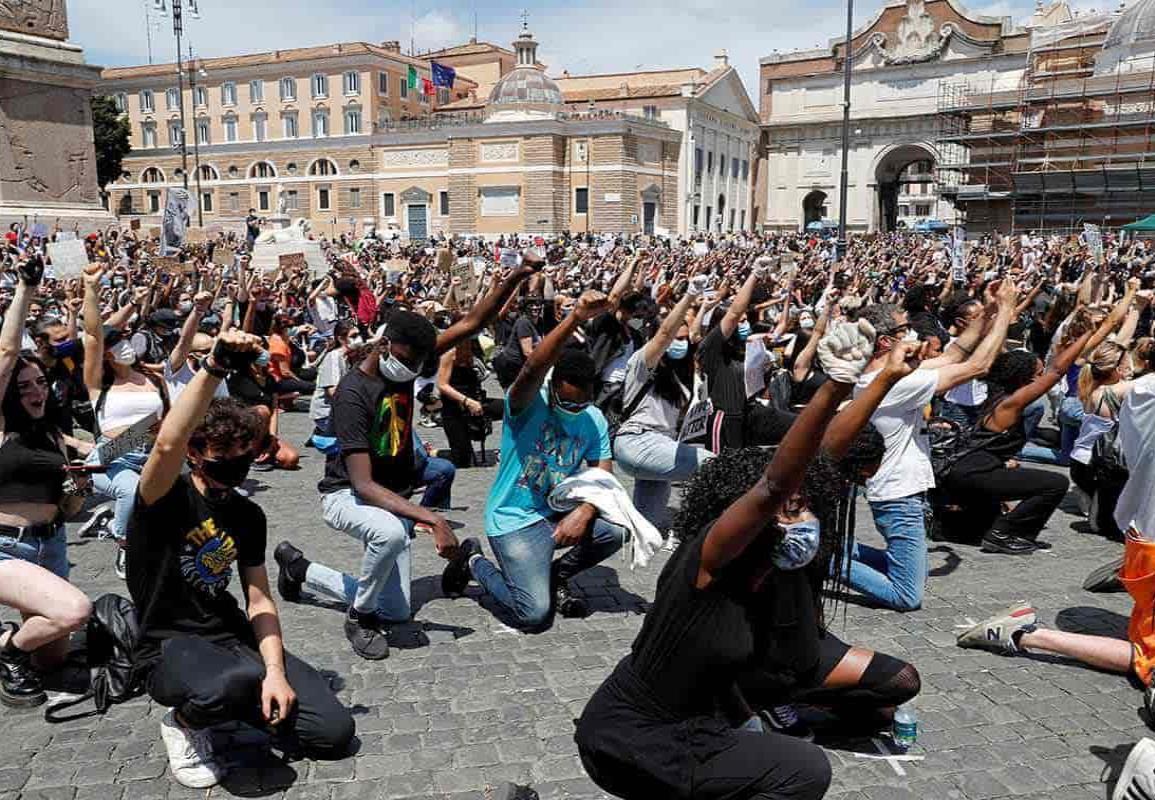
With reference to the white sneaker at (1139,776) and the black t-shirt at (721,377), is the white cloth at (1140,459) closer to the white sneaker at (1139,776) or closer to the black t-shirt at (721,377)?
the white sneaker at (1139,776)

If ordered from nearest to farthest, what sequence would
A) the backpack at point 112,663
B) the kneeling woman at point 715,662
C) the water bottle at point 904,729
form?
the kneeling woman at point 715,662 < the water bottle at point 904,729 < the backpack at point 112,663

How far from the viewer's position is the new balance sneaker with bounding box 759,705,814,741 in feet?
12.5

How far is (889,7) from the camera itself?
2744 inches

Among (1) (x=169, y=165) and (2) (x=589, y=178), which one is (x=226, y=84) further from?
(2) (x=589, y=178)

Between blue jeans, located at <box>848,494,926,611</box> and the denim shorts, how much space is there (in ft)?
13.6

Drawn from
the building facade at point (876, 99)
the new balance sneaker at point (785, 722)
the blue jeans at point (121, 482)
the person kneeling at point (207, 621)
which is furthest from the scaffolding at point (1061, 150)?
the person kneeling at point (207, 621)

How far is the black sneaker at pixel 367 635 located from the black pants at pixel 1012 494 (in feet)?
13.2

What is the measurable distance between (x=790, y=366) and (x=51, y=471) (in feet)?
23.6

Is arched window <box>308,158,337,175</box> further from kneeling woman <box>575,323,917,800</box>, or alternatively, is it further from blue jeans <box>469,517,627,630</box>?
kneeling woman <box>575,323,917,800</box>

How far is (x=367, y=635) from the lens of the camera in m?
4.86

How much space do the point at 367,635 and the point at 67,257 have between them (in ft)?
20.8

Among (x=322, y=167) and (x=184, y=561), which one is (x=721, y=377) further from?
(x=322, y=167)

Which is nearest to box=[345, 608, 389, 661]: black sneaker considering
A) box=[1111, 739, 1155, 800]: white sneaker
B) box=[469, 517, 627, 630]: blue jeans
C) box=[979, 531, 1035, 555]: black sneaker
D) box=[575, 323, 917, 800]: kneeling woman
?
box=[469, 517, 627, 630]: blue jeans

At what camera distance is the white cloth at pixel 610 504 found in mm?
5035
